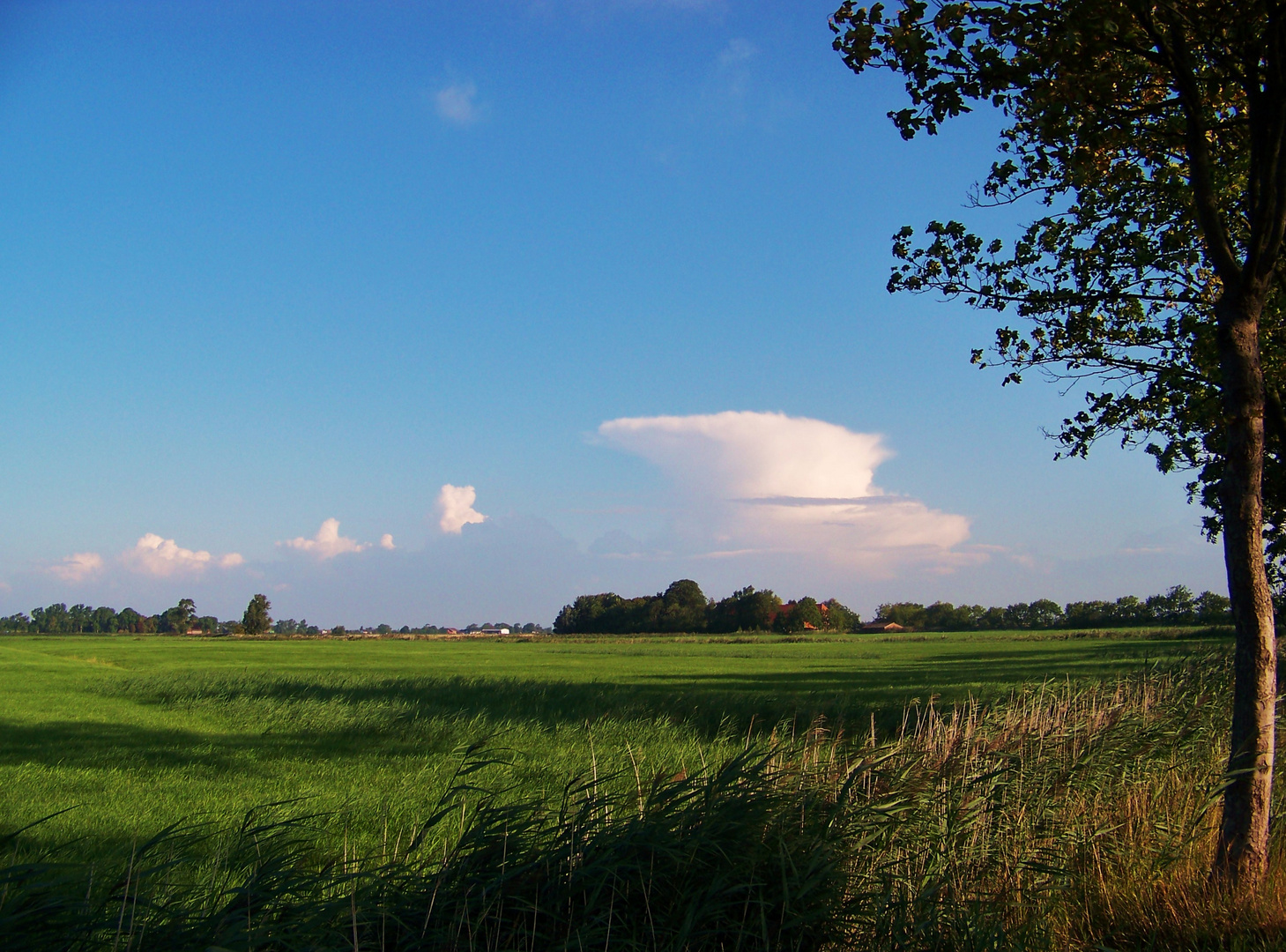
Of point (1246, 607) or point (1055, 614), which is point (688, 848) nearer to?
point (1246, 607)

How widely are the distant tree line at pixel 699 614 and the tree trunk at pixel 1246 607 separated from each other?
150248 mm

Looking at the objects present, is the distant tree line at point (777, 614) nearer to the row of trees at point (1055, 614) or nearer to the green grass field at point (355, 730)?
the row of trees at point (1055, 614)

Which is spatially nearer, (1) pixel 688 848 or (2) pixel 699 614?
(1) pixel 688 848

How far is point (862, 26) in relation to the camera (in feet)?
20.7

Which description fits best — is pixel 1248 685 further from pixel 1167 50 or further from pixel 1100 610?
pixel 1100 610

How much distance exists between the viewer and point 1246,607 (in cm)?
594

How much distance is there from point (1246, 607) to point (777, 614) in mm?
154926

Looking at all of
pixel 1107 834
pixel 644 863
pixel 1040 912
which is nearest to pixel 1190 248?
pixel 1107 834

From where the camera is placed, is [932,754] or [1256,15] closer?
[1256,15]

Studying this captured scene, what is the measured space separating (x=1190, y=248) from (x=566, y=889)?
1050cm

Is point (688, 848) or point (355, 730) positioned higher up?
point (688, 848)

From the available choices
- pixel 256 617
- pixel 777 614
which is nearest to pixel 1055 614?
pixel 777 614

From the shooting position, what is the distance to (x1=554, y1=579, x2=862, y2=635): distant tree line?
158 metres

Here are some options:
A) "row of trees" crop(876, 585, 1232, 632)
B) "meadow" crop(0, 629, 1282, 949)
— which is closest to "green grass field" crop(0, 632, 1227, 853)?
"meadow" crop(0, 629, 1282, 949)
